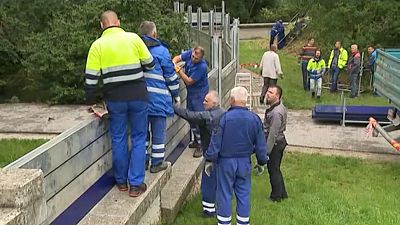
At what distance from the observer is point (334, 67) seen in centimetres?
1859

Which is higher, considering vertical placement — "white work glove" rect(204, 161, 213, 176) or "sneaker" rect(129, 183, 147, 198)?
"sneaker" rect(129, 183, 147, 198)

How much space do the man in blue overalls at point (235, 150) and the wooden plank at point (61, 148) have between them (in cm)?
119

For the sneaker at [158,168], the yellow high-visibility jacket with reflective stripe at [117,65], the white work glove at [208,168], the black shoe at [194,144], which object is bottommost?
the black shoe at [194,144]

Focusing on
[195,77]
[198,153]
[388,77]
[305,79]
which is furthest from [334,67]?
[195,77]

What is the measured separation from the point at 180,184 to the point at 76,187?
7.35 feet

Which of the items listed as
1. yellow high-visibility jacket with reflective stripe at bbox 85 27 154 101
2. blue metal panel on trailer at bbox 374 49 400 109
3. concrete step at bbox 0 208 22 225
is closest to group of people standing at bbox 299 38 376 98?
blue metal panel on trailer at bbox 374 49 400 109

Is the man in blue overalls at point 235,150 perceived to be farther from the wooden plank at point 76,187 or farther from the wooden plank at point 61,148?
the wooden plank at point 61,148

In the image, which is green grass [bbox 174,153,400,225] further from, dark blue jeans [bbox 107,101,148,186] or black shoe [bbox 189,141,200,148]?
dark blue jeans [bbox 107,101,148,186]

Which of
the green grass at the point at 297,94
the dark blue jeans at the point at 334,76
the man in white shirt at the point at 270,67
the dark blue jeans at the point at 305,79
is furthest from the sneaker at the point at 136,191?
the dark blue jeans at the point at 334,76

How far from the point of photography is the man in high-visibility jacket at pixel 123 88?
15.6 ft

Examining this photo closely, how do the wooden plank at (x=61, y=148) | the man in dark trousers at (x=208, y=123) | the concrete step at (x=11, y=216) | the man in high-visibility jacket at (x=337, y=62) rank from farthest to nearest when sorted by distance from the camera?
the man in high-visibility jacket at (x=337, y=62)
the man in dark trousers at (x=208, y=123)
the wooden plank at (x=61, y=148)
the concrete step at (x=11, y=216)

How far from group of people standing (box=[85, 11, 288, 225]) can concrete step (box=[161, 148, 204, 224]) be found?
316 millimetres

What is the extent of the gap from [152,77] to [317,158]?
18.7ft

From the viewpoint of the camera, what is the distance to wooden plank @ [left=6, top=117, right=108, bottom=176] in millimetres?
3693
